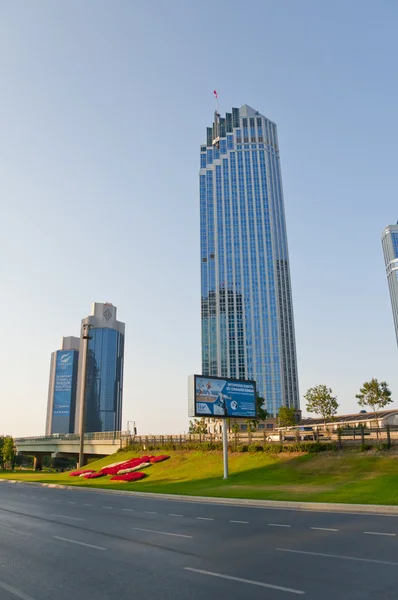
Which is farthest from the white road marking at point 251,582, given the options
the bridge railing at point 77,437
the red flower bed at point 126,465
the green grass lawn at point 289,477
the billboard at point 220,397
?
the bridge railing at point 77,437

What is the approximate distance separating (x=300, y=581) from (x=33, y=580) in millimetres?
5592

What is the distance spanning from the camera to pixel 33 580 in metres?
9.55

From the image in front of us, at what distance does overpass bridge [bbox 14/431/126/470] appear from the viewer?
69.7 m

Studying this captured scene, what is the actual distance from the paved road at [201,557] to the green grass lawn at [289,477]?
648cm

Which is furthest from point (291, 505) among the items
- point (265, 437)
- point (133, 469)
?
point (133, 469)

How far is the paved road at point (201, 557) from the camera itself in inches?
340

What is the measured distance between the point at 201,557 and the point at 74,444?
74.6 m

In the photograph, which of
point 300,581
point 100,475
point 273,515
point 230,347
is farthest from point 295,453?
point 230,347

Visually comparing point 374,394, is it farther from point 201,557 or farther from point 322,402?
point 201,557

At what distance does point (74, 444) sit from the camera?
3152 inches

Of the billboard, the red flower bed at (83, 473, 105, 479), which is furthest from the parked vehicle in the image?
the red flower bed at (83, 473, 105, 479)

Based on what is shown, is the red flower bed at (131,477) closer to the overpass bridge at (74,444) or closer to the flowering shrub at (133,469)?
the flowering shrub at (133,469)

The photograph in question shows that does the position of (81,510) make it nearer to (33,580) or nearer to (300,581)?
(33,580)

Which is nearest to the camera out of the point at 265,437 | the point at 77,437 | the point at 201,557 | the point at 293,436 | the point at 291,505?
the point at 201,557
